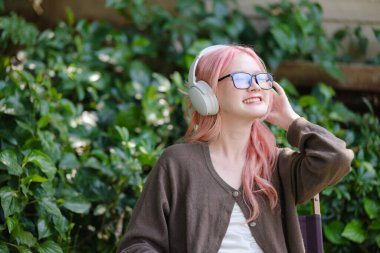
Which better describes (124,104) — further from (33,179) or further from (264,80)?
(264,80)

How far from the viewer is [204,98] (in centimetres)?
246

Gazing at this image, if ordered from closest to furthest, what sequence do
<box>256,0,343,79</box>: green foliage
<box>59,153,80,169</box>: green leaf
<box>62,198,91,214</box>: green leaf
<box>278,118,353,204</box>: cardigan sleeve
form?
1. <box>278,118,353,204</box>: cardigan sleeve
2. <box>62,198,91,214</box>: green leaf
3. <box>59,153,80,169</box>: green leaf
4. <box>256,0,343,79</box>: green foliage

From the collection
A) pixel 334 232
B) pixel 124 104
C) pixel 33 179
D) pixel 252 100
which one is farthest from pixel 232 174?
pixel 124 104

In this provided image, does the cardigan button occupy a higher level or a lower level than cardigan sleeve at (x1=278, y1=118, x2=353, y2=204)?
lower

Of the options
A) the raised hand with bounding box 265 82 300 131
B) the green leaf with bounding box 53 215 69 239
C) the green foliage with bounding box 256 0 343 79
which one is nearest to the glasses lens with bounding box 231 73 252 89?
the raised hand with bounding box 265 82 300 131

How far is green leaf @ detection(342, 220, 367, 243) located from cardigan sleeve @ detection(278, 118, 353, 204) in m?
1.12

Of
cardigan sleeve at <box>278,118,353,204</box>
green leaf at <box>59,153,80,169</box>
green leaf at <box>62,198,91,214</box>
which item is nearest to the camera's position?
cardigan sleeve at <box>278,118,353,204</box>

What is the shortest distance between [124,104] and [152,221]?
5.79ft

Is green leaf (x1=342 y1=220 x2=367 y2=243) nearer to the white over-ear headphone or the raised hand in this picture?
the raised hand

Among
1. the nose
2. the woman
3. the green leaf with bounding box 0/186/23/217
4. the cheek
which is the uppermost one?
the nose

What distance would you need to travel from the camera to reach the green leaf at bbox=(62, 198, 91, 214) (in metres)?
3.16

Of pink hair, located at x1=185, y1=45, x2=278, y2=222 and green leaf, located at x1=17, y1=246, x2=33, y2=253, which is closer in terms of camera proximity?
pink hair, located at x1=185, y1=45, x2=278, y2=222

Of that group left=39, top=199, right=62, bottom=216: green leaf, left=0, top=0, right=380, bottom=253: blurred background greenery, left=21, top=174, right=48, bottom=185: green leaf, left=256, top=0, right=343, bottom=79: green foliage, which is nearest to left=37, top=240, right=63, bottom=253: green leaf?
left=0, top=0, right=380, bottom=253: blurred background greenery

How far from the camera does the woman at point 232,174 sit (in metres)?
2.39
